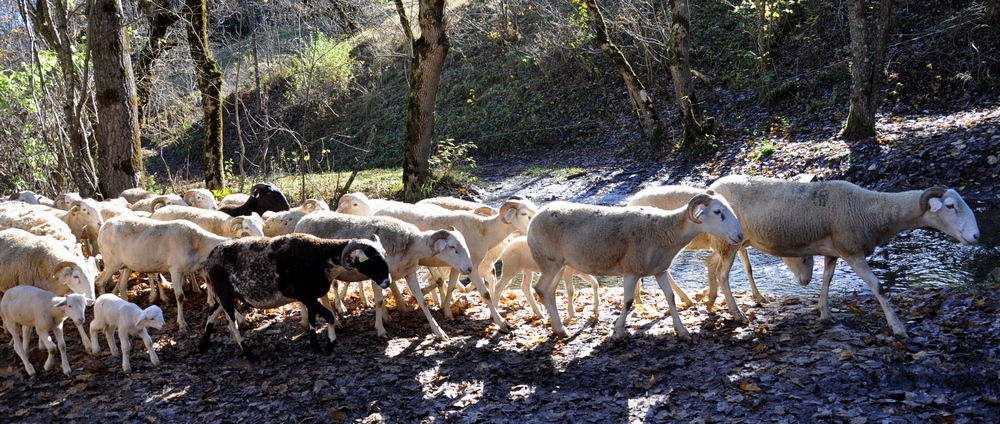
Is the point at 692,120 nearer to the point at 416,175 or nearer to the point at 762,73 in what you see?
the point at 762,73

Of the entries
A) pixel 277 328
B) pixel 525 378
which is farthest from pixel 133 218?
pixel 525 378

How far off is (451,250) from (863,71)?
41.6ft

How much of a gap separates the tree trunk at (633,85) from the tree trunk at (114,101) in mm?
11892

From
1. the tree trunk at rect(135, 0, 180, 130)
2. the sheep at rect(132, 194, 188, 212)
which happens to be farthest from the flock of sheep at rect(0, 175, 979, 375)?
the tree trunk at rect(135, 0, 180, 130)

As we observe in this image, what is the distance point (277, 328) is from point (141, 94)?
1667 centimetres

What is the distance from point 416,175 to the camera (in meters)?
19.6

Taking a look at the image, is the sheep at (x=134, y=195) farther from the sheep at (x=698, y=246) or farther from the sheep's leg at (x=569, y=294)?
the sheep at (x=698, y=246)

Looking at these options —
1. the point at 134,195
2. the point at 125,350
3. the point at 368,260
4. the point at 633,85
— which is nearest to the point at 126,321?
the point at 125,350

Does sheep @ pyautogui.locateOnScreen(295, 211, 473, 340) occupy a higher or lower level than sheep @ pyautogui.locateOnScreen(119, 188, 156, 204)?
lower

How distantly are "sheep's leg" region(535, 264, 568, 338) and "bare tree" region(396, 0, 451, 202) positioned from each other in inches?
416

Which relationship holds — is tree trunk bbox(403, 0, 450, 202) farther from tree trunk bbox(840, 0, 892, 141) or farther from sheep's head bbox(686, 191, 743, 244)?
sheep's head bbox(686, 191, 743, 244)

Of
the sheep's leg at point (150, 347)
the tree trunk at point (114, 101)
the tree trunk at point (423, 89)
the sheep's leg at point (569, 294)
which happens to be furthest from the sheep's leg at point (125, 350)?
the tree trunk at point (423, 89)

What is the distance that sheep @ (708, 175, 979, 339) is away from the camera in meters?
8.20

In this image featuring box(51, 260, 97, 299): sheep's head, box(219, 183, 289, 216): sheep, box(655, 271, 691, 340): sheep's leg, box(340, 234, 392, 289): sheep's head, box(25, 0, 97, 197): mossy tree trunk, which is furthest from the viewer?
box(25, 0, 97, 197): mossy tree trunk
